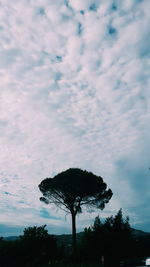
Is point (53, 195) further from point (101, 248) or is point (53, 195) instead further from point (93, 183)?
point (101, 248)

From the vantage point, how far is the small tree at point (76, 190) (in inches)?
1328

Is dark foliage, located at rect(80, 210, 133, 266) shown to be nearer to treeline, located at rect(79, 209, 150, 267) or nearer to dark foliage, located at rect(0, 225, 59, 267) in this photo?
treeline, located at rect(79, 209, 150, 267)

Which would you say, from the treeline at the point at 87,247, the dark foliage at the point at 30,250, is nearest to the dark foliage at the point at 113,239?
the treeline at the point at 87,247

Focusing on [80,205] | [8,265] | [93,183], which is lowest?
[8,265]

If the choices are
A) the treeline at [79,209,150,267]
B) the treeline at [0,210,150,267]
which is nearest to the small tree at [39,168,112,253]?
the treeline at [0,210,150,267]

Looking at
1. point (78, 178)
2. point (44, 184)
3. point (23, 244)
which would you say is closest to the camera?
point (23, 244)

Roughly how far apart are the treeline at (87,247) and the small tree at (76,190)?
14.7ft

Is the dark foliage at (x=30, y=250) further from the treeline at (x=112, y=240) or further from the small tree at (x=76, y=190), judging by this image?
the treeline at (x=112, y=240)

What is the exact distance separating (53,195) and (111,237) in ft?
66.5

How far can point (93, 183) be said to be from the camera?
34.5 metres

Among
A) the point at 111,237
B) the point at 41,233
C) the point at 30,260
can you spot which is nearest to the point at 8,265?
the point at 30,260

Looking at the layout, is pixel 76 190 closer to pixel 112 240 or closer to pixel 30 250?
pixel 30 250

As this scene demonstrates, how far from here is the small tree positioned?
1328 inches

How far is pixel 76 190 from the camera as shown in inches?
1323
